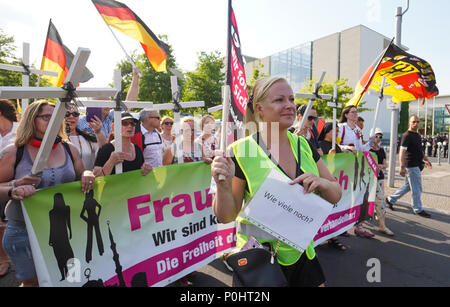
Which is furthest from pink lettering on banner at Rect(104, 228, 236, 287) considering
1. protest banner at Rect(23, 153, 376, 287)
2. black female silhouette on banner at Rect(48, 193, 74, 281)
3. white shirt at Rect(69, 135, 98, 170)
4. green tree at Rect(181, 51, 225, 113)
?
green tree at Rect(181, 51, 225, 113)

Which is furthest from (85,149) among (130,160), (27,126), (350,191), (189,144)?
(350,191)

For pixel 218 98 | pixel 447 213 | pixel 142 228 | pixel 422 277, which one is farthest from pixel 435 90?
pixel 218 98

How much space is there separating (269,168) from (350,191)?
381cm

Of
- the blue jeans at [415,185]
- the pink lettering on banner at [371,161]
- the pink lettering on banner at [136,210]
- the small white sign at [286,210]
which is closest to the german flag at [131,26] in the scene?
the pink lettering on banner at [136,210]

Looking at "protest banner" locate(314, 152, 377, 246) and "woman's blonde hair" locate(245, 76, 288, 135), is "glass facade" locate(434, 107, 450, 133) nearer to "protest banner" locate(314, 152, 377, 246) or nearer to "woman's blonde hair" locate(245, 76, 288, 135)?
"protest banner" locate(314, 152, 377, 246)

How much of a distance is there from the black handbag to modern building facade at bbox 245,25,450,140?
1472 inches

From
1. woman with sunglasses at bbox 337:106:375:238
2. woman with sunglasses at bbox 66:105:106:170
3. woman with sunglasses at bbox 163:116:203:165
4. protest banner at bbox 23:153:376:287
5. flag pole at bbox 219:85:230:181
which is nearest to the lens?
flag pole at bbox 219:85:230:181

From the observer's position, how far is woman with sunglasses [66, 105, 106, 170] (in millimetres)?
3547

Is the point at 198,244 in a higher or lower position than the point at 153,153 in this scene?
lower

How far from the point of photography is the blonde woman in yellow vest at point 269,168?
1566mm

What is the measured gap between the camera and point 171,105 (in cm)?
369

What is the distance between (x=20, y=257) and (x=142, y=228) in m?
0.99

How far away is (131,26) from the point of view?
12.7 feet
